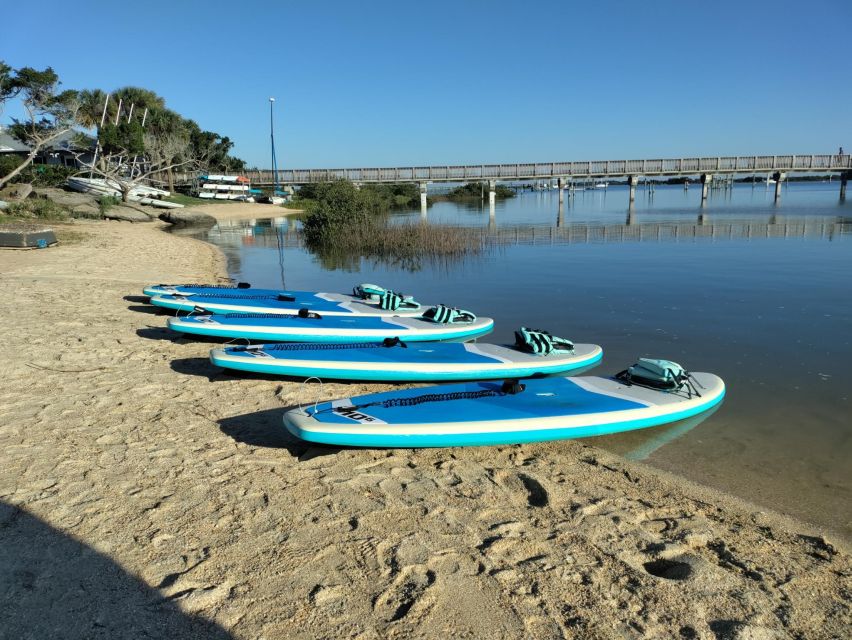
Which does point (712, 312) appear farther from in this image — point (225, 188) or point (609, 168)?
point (225, 188)

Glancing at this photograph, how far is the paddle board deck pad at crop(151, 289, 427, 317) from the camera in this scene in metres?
8.78

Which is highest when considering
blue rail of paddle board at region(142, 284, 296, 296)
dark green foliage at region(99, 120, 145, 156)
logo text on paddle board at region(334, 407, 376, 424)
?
dark green foliage at region(99, 120, 145, 156)

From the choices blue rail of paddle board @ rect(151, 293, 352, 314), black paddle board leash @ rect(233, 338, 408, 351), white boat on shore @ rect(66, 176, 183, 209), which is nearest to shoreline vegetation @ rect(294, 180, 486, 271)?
blue rail of paddle board @ rect(151, 293, 352, 314)

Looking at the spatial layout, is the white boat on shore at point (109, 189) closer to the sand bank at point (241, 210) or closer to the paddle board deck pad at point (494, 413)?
the sand bank at point (241, 210)

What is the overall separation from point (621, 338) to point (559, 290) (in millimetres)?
4132

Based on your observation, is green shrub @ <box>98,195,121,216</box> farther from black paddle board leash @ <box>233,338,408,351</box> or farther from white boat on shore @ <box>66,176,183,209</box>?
black paddle board leash @ <box>233,338,408,351</box>

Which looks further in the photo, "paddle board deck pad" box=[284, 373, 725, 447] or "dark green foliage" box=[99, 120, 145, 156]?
"dark green foliage" box=[99, 120, 145, 156]

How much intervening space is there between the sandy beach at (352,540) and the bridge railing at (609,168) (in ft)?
135

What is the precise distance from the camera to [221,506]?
11.9 feet

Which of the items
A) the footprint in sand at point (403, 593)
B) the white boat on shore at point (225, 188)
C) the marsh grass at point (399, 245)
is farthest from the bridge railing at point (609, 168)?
the footprint in sand at point (403, 593)

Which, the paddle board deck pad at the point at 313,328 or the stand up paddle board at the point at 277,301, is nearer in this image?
the paddle board deck pad at the point at 313,328

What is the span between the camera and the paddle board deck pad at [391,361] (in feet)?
19.7

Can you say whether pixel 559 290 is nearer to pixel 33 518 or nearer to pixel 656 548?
pixel 656 548

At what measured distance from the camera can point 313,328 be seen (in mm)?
7539
